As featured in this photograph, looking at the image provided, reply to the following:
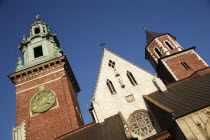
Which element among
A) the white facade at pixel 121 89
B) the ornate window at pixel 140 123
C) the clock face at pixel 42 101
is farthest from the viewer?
the clock face at pixel 42 101

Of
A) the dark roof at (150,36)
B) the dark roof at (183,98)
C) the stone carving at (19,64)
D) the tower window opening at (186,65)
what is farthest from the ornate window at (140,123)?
the dark roof at (150,36)

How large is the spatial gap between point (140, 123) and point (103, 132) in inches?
130

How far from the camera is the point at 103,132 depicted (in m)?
16.1

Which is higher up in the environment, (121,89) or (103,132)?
(121,89)

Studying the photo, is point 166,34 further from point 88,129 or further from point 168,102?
point 88,129

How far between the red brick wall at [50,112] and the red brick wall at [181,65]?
13.8 metres

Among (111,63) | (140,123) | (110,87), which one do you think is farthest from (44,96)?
(140,123)

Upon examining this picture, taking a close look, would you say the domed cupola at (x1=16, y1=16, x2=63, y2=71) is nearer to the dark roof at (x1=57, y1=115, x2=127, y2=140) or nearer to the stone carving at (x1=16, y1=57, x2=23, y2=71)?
the stone carving at (x1=16, y1=57, x2=23, y2=71)

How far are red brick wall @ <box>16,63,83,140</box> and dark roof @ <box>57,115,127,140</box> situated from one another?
95.9 inches

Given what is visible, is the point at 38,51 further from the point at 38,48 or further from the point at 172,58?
the point at 172,58

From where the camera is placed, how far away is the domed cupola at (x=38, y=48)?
2830 cm

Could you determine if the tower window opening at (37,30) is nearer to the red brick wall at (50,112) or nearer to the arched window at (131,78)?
the red brick wall at (50,112)

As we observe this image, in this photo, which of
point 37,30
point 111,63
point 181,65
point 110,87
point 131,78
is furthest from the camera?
point 37,30

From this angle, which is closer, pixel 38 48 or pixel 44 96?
pixel 44 96
